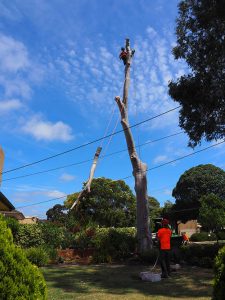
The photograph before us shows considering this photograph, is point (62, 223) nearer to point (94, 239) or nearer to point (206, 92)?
point (94, 239)

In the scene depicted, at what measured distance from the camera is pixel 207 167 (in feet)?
194

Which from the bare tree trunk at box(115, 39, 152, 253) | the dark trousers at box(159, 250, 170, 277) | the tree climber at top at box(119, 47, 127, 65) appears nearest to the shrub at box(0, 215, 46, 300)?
the dark trousers at box(159, 250, 170, 277)

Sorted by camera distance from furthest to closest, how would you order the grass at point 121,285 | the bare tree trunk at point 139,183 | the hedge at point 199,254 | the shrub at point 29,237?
the shrub at point 29,237, the bare tree trunk at point 139,183, the hedge at point 199,254, the grass at point 121,285

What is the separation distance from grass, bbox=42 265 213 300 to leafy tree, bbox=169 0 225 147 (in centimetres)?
517

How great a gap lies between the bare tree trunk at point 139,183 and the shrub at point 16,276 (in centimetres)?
1569

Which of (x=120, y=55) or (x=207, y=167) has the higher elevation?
(x=207, y=167)

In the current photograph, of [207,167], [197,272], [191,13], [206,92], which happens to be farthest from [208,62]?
[207,167]

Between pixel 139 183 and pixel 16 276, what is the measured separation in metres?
16.7

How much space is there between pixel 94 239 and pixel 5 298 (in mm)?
15745

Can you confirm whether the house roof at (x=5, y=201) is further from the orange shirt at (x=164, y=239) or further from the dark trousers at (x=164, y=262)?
the dark trousers at (x=164, y=262)

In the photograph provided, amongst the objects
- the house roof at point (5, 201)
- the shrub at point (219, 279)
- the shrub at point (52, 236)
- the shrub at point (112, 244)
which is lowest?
the shrub at point (219, 279)

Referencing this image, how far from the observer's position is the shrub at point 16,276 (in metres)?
4.25

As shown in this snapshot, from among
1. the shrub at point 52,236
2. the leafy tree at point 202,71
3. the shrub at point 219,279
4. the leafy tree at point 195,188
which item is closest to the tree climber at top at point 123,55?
the leafy tree at point 202,71

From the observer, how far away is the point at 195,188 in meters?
57.1
